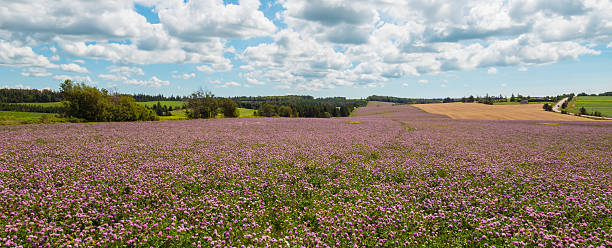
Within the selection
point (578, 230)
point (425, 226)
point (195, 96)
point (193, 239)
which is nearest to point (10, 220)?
point (193, 239)

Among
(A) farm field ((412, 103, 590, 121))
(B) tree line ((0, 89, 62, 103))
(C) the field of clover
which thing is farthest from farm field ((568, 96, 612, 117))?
(B) tree line ((0, 89, 62, 103))

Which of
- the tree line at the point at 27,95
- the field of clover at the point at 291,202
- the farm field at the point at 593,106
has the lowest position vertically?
the field of clover at the point at 291,202

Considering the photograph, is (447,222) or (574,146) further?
(574,146)

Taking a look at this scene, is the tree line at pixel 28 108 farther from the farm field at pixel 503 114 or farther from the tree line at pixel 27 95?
the farm field at pixel 503 114

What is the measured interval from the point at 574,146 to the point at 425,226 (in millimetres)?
19625

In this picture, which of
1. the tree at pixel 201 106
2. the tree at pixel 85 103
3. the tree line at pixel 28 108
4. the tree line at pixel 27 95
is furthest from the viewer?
the tree line at pixel 27 95

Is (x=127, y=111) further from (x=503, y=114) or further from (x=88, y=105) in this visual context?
(x=503, y=114)

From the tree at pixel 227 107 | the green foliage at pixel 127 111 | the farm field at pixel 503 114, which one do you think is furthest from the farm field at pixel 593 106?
the green foliage at pixel 127 111

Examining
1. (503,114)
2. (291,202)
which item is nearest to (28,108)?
(291,202)

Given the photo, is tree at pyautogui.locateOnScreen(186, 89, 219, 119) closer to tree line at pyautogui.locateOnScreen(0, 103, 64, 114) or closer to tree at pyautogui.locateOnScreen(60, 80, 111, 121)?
tree at pyautogui.locateOnScreen(60, 80, 111, 121)

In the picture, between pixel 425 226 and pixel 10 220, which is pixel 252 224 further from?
pixel 10 220

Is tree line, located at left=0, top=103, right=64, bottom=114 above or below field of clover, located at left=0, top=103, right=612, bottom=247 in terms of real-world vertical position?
above

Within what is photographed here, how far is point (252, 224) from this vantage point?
5.78m

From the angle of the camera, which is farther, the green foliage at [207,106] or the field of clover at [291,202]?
the green foliage at [207,106]
